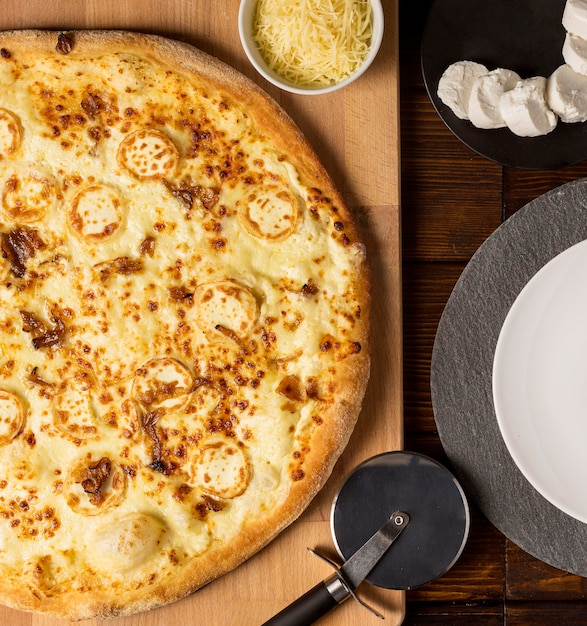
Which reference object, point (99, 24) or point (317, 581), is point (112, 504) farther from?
point (99, 24)

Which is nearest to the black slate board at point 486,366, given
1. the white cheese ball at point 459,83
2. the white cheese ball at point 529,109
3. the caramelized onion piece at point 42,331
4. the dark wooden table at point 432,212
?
the dark wooden table at point 432,212

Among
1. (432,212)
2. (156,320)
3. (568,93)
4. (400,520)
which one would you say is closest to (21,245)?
(156,320)

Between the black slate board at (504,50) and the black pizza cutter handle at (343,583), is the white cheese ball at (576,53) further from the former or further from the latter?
the black pizza cutter handle at (343,583)

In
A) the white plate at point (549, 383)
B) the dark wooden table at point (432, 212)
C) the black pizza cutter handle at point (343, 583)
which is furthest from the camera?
the dark wooden table at point (432, 212)

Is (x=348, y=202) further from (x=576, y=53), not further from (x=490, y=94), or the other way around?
(x=576, y=53)

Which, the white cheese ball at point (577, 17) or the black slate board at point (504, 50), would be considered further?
the black slate board at point (504, 50)

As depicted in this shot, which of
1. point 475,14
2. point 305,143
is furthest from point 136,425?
point 475,14
